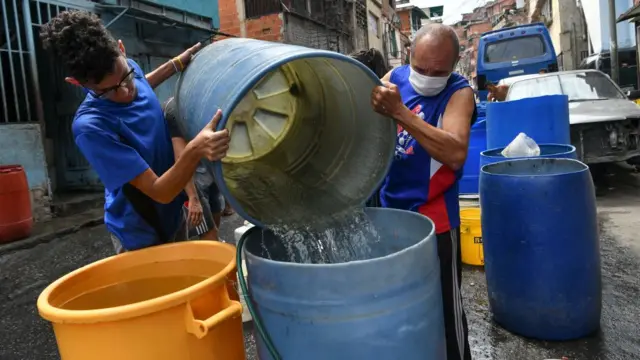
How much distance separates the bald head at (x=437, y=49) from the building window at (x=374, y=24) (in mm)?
24003

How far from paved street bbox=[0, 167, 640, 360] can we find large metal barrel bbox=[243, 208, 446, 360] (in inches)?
71.0

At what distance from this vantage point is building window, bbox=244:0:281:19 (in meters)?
15.4

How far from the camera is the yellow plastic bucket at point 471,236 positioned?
4004 millimetres

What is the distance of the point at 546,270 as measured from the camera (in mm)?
2816

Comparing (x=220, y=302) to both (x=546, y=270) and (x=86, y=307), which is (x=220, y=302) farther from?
(x=546, y=270)

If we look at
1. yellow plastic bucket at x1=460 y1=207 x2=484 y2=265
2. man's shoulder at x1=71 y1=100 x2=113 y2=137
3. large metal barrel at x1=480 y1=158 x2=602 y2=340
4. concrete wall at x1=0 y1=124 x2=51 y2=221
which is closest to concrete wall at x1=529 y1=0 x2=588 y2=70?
yellow plastic bucket at x1=460 y1=207 x2=484 y2=265

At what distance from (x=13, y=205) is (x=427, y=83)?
230 inches

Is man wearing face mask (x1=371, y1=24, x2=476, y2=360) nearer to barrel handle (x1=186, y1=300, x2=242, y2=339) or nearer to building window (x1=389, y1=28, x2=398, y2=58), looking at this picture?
barrel handle (x1=186, y1=300, x2=242, y2=339)

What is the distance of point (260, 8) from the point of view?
15664mm

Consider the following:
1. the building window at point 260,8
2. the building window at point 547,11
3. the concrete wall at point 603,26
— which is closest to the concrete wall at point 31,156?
the building window at point 260,8

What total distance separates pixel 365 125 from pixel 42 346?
291cm

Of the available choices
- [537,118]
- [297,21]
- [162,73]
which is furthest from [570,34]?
[162,73]

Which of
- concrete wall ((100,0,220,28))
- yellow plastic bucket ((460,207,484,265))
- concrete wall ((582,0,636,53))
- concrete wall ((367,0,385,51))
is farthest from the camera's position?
concrete wall ((367,0,385,51))

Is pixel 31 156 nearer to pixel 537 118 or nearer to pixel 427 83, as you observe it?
pixel 537 118
